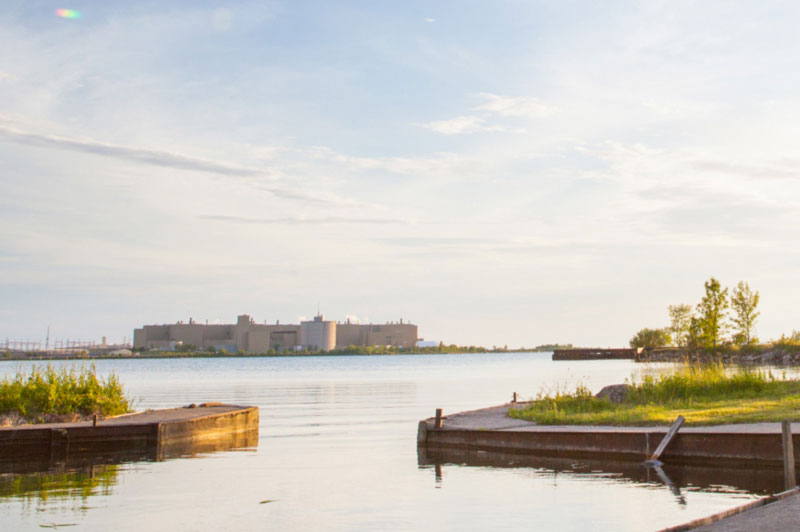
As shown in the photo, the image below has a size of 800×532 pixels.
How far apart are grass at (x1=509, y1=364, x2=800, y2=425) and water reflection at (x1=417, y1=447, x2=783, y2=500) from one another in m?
2.64

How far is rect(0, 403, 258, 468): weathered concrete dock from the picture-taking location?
2111 cm

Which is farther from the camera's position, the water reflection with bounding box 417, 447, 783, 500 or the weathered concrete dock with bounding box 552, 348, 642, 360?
the weathered concrete dock with bounding box 552, 348, 642, 360

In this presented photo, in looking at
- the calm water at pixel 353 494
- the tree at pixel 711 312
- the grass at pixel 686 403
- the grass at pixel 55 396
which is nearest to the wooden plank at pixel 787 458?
the calm water at pixel 353 494

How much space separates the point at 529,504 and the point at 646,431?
519 cm

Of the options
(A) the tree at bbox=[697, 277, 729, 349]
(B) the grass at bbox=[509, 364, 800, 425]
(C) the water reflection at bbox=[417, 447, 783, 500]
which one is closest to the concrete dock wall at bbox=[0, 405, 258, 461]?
(C) the water reflection at bbox=[417, 447, 783, 500]

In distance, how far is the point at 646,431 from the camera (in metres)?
18.5

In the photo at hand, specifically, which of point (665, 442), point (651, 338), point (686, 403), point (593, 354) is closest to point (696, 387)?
point (686, 403)

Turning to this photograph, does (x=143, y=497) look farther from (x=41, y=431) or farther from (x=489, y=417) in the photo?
(x=489, y=417)

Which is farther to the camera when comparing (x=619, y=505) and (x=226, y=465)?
(x=226, y=465)

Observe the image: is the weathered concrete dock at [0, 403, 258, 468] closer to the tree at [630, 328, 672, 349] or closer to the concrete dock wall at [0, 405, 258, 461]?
the concrete dock wall at [0, 405, 258, 461]

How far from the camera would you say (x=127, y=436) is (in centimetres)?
2280

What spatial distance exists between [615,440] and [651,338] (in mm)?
125228

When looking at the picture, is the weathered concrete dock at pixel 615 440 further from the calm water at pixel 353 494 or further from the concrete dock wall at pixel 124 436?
the concrete dock wall at pixel 124 436

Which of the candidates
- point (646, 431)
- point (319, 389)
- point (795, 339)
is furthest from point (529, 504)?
point (795, 339)
